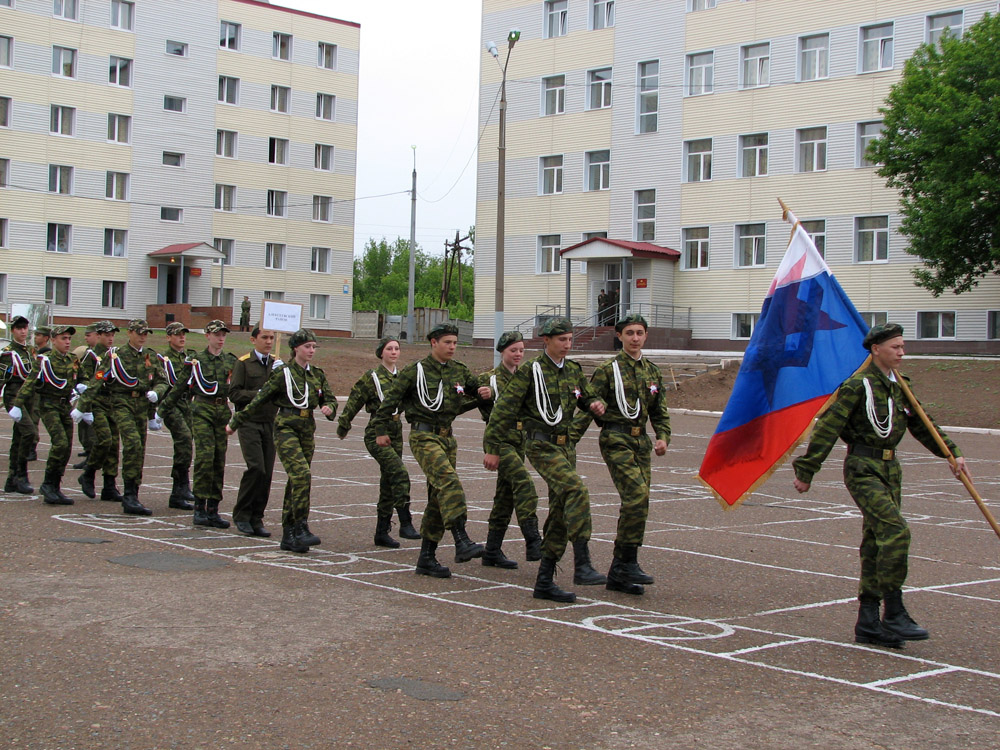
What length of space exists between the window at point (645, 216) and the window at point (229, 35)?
2583 centimetres

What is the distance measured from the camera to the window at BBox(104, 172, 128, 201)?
194 ft

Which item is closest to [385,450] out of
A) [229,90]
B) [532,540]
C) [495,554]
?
[495,554]

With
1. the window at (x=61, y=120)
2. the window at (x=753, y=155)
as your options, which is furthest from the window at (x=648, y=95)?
the window at (x=61, y=120)

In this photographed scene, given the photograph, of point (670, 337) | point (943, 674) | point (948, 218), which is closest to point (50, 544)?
point (943, 674)

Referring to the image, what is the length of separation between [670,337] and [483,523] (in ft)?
123

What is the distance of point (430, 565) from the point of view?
9.60 metres

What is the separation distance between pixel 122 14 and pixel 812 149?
35.5 m

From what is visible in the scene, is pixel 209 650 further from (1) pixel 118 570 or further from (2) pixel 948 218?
(2) pixel 948 218

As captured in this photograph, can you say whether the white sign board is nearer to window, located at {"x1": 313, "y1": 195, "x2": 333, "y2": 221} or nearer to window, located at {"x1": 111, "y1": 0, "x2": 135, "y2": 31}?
window, located at {"x1": 111, "y1": 0, "x2": 135, "y2": 31}

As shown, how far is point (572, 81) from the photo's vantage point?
5303cm

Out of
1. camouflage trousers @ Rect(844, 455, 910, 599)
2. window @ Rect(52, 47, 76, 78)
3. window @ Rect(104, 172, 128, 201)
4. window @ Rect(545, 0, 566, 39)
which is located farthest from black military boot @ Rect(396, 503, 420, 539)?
window @ Rect(52, 47, 76, 78)

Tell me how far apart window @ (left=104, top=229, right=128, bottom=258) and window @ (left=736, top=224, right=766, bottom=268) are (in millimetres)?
31530

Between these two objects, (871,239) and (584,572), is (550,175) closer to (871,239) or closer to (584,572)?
(871,239)

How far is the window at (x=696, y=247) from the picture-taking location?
4988 cm
